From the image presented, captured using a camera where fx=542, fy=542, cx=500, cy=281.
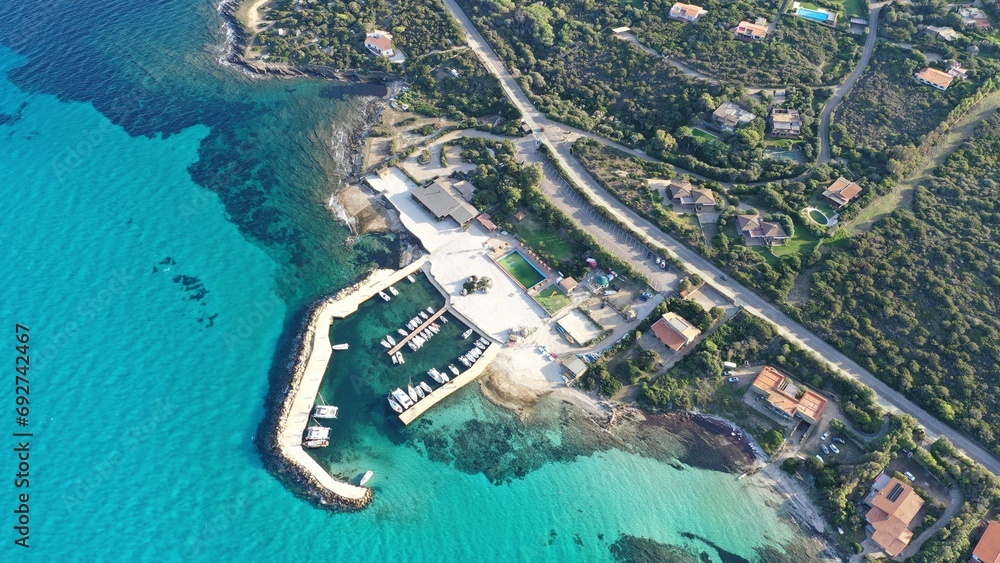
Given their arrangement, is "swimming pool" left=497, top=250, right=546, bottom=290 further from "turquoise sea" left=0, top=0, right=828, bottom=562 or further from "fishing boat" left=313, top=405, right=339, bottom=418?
"fishing boat" left=313, top=405, right=339, bottom=418

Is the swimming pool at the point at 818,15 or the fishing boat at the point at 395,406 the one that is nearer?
the fishing boat at the point at 395,406

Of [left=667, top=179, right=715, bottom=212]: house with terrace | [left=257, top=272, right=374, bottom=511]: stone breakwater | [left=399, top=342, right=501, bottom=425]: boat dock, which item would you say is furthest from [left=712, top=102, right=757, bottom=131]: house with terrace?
[left=257, top=272, right=374, bottom=511]: stone breakwater

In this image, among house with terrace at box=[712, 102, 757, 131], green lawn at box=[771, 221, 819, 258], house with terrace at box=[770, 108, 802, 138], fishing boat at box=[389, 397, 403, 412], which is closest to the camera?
fishing boat at box=[389, 397, 403, 412]

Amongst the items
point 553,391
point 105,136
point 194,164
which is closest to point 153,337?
point 194,164

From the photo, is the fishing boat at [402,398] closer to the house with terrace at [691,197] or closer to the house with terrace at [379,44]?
the house with terrace at [691,197]

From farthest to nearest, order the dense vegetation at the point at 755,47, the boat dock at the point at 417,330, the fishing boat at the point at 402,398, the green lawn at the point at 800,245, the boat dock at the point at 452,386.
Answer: the dense vegetation at the point at 755,47 → the green lawn at the point at 800,245 → the boat dock at the point at 417,330 → the fishing boat at the point at 402,398 → the boat dock at the point at 452,386

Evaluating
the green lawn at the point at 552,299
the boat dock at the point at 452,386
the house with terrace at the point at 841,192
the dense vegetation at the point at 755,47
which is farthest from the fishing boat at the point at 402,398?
the dense vegetation at the point at 755,47

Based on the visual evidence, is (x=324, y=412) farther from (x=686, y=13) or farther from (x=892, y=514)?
(x=686, y=13)
